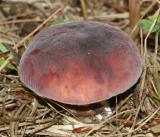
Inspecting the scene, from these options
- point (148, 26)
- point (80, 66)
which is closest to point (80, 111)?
point (80, 66)

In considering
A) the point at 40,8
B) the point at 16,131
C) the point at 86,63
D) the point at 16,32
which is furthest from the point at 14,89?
the point at 40,8

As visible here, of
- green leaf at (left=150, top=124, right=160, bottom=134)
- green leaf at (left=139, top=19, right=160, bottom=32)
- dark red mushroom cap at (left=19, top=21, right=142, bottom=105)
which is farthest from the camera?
green leaf at (left=139, top=19, right=160, bottom=32)

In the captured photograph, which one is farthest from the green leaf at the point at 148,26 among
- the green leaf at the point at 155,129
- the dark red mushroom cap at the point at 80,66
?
the green leaf at the point at 155,129

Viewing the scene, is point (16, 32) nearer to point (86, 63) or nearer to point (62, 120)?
point (62, 120)

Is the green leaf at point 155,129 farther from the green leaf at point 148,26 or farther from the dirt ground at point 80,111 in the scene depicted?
the green leaf at point 148,26

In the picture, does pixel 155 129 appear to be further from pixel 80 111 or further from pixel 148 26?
pixel 148 26

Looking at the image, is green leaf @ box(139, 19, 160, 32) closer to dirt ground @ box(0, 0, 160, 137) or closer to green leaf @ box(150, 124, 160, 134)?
dirt ground @ box(0, 0, 160, 137)

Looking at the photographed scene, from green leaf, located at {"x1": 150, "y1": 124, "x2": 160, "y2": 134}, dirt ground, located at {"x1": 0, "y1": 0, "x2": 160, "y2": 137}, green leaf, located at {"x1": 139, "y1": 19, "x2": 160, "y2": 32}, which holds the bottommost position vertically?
green leaf, located at {"x1": 150, "y1": 124, "x2": 160, "y2": 134}

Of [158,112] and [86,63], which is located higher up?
[86,63]

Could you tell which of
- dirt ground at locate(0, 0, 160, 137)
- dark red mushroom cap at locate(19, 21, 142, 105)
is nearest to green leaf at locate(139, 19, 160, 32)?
dirt ground at locate(0, 0, 160, 137)
